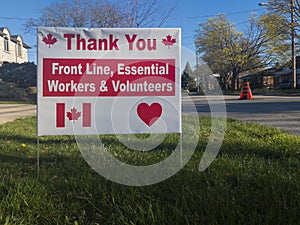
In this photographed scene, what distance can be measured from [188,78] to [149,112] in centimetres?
67

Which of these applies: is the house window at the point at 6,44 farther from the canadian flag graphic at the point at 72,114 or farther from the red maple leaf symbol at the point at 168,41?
the red maple leaf symbol at the point at 168,41

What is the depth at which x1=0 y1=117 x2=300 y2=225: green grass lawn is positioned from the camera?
2.00 m

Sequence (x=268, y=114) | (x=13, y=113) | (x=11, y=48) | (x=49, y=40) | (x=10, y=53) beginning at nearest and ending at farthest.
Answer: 1. (x=49, y=40)
2. (x=268, y=114)
3. (x=13, y=113)
4. (x=10, y=53)
5. (x=11, y=48)

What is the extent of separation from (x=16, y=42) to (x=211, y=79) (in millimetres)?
48027

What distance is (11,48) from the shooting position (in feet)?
137

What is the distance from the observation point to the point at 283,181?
8.25ft

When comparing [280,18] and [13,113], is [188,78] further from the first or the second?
[280,18]

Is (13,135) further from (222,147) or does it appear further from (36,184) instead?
(222,147)

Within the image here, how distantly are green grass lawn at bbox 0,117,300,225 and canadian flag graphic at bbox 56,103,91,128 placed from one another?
22.4 inches

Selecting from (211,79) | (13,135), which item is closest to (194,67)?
(211,79)

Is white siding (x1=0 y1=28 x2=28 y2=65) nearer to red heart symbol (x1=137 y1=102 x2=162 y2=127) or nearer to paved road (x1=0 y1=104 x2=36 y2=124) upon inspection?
paved road (x1=0 y1=104 x2=36 y2=124)

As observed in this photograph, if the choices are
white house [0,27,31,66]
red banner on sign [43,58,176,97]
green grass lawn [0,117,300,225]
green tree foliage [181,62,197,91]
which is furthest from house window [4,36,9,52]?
green tree foliage [181,62,197,91]

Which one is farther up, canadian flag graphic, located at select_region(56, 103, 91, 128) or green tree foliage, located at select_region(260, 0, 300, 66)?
green tree foliage, located at select_region(260, 0, 300, 66)

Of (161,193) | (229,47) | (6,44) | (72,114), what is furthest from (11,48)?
(161,193)
